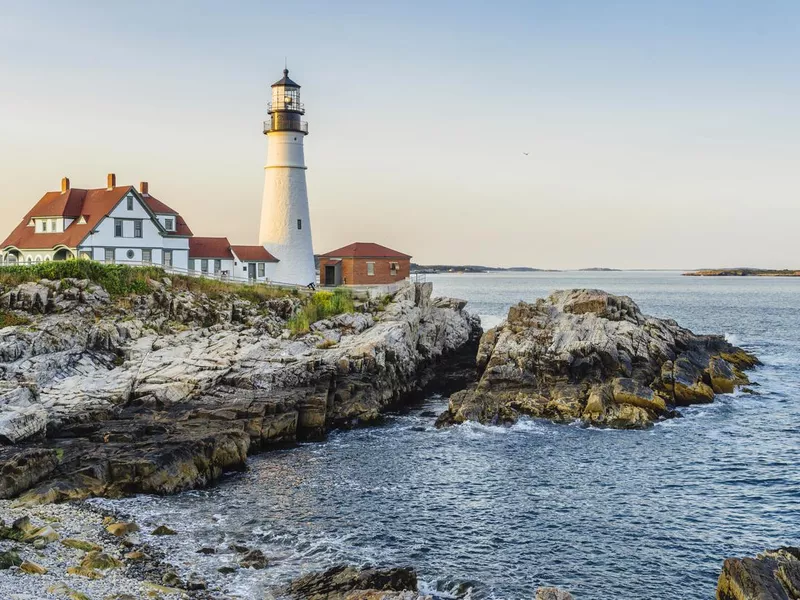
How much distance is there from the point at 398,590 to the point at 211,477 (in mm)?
10402

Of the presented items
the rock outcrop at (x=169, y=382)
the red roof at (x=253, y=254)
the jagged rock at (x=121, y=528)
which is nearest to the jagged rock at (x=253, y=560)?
the jagged rock at (x=121, y=528)

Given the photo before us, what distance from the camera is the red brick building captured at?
5703cm

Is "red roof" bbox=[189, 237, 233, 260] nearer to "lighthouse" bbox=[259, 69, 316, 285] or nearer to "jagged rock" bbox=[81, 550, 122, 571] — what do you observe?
"lighthouse" bbox=[259, 69, 316, 285]

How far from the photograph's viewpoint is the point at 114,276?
132 ft

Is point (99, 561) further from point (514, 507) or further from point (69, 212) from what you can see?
point (69, 212)

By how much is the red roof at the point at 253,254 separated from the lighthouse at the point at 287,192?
517 millimetres

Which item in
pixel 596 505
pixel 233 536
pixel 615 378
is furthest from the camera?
pixel 615 378

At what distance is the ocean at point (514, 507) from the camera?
18.5 m

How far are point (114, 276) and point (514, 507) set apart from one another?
2740 centimetres

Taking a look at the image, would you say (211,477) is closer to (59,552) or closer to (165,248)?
(59,552)

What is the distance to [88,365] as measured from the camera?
33250 millimetres

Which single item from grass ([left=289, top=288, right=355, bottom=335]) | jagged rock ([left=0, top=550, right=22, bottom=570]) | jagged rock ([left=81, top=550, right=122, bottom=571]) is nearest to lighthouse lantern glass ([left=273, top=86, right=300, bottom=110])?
grass ([left=289, top=288, right=355, bottom=335])

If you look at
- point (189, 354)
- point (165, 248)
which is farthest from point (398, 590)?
point (165, 248)

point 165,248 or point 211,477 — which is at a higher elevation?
point 165,248
